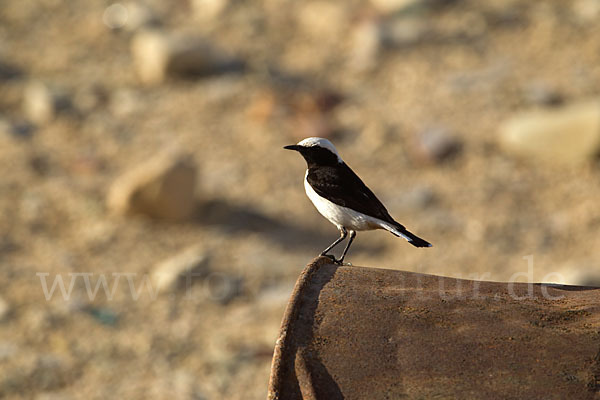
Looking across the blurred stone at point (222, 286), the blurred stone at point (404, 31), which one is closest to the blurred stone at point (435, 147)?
the blurred stone at point (404, 31)

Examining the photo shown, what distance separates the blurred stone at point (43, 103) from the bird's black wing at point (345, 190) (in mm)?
7446

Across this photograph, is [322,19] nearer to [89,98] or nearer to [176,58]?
[176,58]

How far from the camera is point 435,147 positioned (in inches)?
356

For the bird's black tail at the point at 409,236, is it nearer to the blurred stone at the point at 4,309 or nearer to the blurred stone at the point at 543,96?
the blurred stone at the point at 4,309

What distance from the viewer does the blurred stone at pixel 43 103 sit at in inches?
388

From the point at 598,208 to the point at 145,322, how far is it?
490cm

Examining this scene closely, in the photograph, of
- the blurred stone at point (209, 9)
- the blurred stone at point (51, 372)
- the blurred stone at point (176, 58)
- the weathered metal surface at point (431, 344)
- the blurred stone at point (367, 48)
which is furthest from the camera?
the blurred stone at point (209, 9)

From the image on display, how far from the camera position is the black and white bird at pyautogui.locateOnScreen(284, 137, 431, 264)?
124 inches

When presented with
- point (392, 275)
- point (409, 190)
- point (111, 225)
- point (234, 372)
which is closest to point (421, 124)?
point (409, 190)

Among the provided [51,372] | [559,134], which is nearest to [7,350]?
[51,372]

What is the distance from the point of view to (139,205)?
8.01m

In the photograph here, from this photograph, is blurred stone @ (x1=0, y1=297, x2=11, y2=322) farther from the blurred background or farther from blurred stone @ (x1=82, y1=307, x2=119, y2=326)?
blurred stone @ (x1=82, y1=307, x2=119, y2=326)

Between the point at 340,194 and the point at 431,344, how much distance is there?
3.13 feet

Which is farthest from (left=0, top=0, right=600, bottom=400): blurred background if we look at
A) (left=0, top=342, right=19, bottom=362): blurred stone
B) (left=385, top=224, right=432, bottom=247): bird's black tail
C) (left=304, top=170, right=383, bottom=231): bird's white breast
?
(left=385, top=224, right=432, bottom=247): bird's black tail
